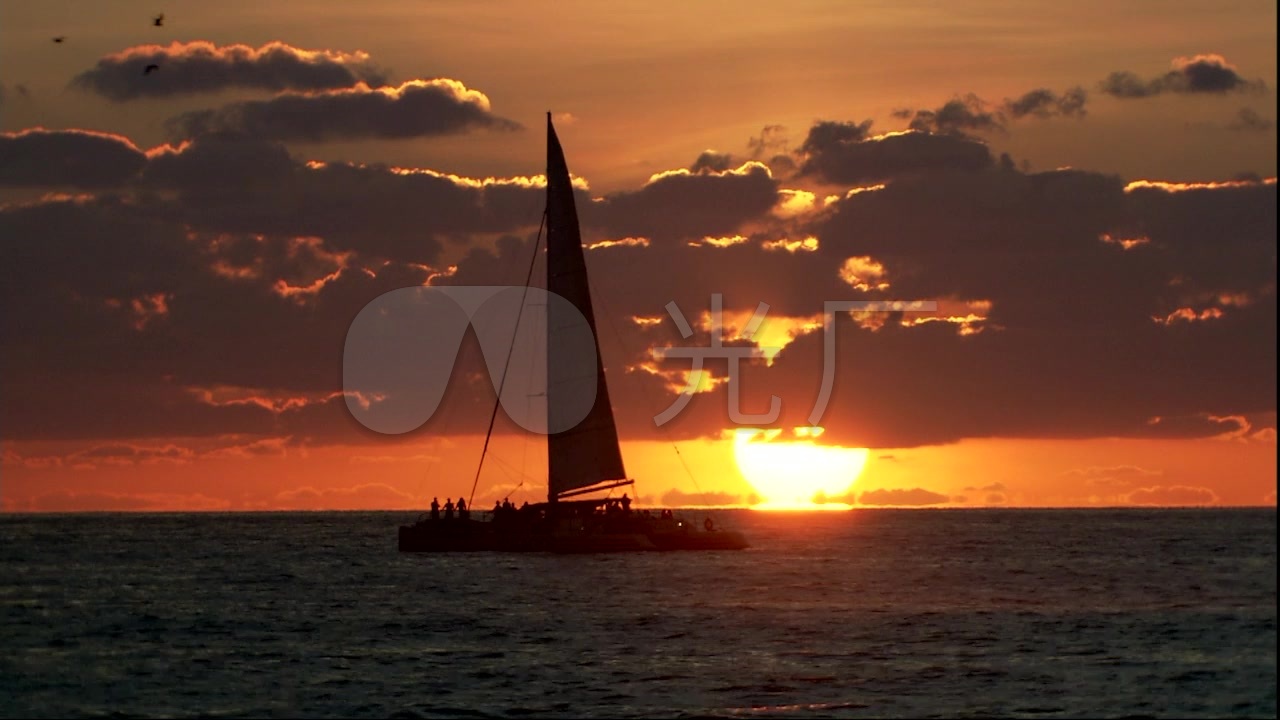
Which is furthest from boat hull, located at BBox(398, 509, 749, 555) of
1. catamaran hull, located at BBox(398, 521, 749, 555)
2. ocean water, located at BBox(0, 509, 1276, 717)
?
ocean water, located at BBox(0, 509, 1276, 717)

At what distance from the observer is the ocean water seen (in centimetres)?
5219

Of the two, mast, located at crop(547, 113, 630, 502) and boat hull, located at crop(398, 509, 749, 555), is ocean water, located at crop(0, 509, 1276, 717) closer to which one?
Result: boat hull, located at crop(398, 509, 749, 555)

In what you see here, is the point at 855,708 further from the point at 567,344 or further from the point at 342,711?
the point at 567,344

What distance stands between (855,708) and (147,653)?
27.9 m

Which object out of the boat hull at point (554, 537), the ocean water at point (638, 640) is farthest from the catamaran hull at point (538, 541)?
the ocean water at point (638, 640)

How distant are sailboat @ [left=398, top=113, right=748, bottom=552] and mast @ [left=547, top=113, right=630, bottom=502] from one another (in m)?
0.06

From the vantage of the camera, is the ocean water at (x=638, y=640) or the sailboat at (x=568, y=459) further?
the sailboat at (x=568, y=459)

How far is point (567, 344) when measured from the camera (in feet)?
343

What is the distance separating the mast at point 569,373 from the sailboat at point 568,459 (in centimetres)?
6

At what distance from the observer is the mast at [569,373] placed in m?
105

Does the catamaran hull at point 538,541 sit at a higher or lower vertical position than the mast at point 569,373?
lower

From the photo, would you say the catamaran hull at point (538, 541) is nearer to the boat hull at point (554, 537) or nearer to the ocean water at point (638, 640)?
the boat hull at point (554, 537)

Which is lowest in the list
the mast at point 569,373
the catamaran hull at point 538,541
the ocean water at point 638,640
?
the ocean water at point 638,640

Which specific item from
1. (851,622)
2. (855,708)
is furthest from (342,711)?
(851,622)
